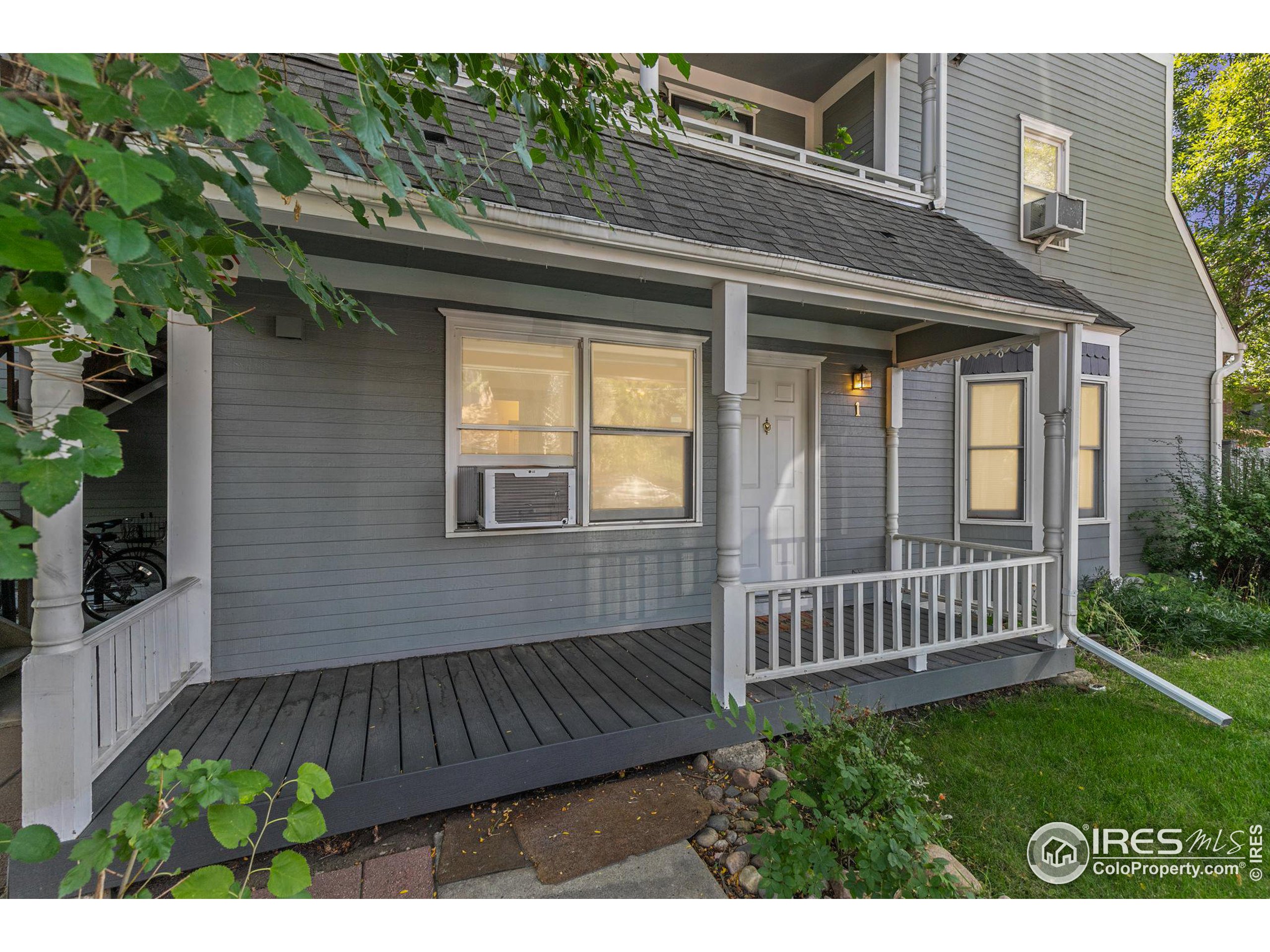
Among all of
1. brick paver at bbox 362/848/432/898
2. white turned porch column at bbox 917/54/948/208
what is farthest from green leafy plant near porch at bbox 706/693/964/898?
white turned porch column at bbox 917/54/948/208

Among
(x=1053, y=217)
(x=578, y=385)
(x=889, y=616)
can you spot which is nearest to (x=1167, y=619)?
(x=889, y=616)

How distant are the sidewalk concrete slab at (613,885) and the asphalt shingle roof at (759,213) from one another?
9.23ft

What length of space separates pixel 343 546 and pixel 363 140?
116 inches

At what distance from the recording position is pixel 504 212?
2592mm

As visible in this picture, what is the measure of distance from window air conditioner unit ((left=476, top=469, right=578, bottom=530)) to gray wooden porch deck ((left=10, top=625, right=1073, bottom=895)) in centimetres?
88

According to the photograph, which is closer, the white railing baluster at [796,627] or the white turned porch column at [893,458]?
the white railing baluster at [796,627]

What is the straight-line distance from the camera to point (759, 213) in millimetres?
3607

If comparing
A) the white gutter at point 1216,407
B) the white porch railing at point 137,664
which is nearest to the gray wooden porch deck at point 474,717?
the white porch railing at point 137,664

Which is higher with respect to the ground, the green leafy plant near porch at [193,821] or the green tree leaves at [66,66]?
the green tree leaves at [66,66]

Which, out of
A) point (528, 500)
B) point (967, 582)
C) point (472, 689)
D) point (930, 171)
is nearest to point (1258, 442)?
point (930, 171)

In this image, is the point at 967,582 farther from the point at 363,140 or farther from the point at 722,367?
the point at 363,140

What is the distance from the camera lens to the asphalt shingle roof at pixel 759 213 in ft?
9.62

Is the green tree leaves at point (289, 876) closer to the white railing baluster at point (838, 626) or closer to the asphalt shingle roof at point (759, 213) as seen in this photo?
the asphalt shingle roof at point (759, 213)
